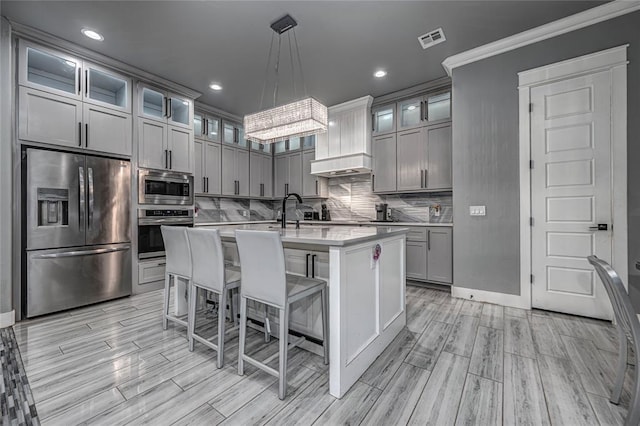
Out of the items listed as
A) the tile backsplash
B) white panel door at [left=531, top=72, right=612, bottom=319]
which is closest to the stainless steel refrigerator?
the tile backsplash

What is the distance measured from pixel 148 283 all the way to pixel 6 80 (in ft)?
8.33

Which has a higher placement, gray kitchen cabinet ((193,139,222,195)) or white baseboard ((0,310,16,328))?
gray kitchen cabinet ((193,139,222,195))

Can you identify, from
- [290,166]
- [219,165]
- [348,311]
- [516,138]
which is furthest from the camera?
[290,166]

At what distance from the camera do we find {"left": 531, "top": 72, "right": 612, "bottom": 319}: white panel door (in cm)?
262

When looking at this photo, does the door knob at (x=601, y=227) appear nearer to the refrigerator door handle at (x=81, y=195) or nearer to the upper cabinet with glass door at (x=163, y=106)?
the upper cabinet with glass door at (x=163, y=106)

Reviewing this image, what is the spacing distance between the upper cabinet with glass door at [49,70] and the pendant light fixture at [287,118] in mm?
2019

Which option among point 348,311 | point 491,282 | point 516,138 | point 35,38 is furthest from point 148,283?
point 516,138

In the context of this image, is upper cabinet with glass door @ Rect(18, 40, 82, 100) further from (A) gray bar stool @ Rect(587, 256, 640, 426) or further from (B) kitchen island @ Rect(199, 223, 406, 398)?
(A) gray bar stool @ Rect(587, 256, 640, 426)

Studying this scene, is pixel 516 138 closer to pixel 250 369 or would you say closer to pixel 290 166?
pixel 250 369

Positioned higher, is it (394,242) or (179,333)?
(394,242)

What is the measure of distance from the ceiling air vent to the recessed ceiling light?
132 inches

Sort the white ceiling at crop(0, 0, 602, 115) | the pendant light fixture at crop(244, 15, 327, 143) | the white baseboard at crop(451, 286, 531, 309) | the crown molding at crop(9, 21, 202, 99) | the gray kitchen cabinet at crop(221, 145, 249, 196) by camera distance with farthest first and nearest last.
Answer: the gray kitchen cabinet at crop(221, 145, 249, 196)
the white baseboard at crop(451, 286, 531, 309)
the crown molding at crop(9, 21, 202, 99)
the pendant light fixture at crop(244, 15, 327, 143)
the white ceiling at crop(0, 0, 602, 115)

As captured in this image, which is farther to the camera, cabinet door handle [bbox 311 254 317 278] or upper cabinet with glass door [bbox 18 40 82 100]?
upper cabinet with glass door [bbox 18 40 82 100]

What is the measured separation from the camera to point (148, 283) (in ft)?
12.2
